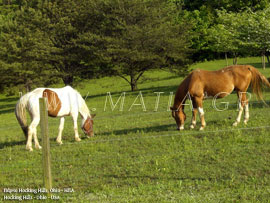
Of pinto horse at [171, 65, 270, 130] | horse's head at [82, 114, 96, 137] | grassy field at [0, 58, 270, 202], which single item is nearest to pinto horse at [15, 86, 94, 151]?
horse's head at [82, 114, 96, 137]

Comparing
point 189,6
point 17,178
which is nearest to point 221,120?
point 17,178

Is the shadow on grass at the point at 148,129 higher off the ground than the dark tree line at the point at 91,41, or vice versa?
the dark tree line at the point at 91,41

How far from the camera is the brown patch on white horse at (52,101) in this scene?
34.3ft

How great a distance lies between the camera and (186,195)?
245 inches

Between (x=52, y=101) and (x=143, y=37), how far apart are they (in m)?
19.5

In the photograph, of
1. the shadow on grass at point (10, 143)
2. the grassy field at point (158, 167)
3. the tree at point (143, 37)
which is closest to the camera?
the grassy field at point (158, 167)

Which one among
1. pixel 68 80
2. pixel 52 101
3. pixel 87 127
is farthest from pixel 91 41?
pixel 52 101

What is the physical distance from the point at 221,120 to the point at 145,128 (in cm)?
254

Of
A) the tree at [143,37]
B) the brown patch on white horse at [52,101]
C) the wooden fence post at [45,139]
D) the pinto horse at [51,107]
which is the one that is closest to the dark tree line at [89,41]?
the tree at [143,37]

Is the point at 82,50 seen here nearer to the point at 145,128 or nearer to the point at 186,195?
the point at 145,128

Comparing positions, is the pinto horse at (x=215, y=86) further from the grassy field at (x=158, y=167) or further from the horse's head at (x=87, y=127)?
the horse's head at (x=87, y=127)

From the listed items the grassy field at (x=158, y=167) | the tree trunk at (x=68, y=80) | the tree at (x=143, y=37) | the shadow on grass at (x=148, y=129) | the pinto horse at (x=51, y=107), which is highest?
the tree at (x=143, y=37)

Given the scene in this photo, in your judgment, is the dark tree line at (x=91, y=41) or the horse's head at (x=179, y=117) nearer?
the horse's head at (x=179, y=117)

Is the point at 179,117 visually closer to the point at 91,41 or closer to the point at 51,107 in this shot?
the point at 51,107
